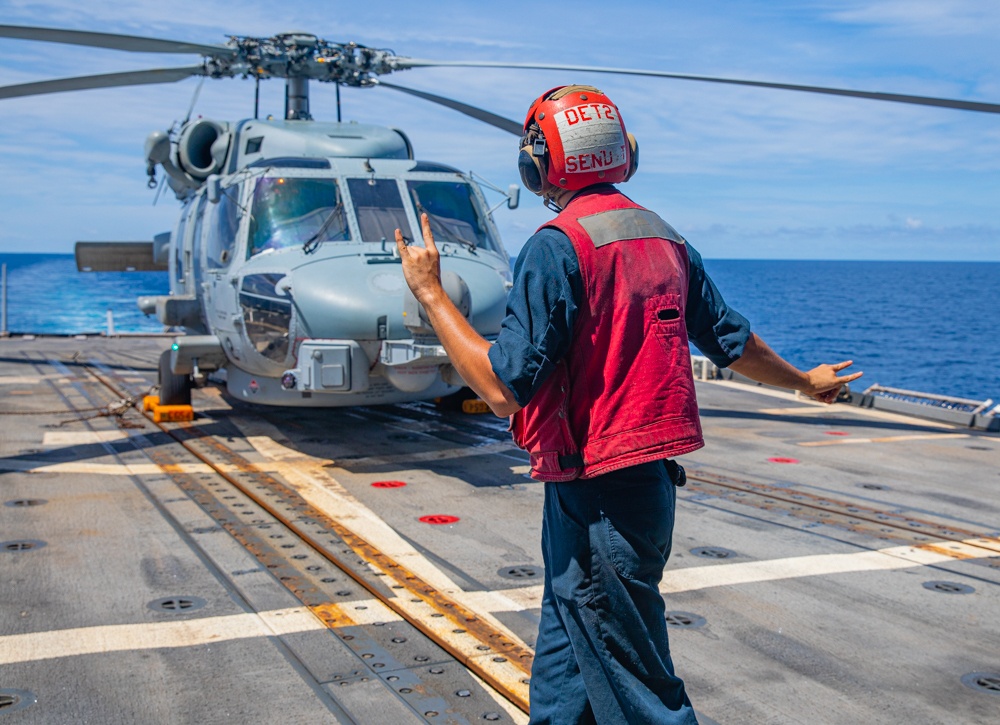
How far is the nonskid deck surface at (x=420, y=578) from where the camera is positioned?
404 cm

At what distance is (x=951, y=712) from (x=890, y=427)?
25.8 feet

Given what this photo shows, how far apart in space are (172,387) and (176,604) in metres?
6.08

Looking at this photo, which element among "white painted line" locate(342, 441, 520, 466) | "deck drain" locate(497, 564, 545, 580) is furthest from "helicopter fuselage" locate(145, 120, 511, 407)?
"deck drain" locate(497, 564, 545, 580)

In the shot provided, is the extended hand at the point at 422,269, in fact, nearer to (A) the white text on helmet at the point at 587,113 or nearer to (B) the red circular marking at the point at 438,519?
(A) the white text on helmet at the point at 587,113

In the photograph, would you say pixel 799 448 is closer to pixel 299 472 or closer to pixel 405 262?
pixel 299 472

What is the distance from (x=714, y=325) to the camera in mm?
2908

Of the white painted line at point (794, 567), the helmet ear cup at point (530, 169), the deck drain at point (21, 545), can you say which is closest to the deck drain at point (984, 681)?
the white painted line at point (794, 567)

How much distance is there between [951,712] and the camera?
393 cm

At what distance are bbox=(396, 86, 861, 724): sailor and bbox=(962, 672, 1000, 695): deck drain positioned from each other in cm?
232

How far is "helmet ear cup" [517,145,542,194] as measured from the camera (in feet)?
8.83

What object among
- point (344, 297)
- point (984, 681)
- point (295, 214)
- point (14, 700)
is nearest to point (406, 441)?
point (344, 297)

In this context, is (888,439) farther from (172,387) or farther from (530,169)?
(530,169)

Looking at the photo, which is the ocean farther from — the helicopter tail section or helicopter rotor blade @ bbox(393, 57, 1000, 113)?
helicopter rotor blade @ bbox(393, 57, 1000, 113)

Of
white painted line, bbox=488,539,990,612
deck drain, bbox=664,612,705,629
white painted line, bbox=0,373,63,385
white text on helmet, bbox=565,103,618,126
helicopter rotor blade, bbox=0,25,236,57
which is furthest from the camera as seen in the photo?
white painted line, bbox=0,373,63,385
